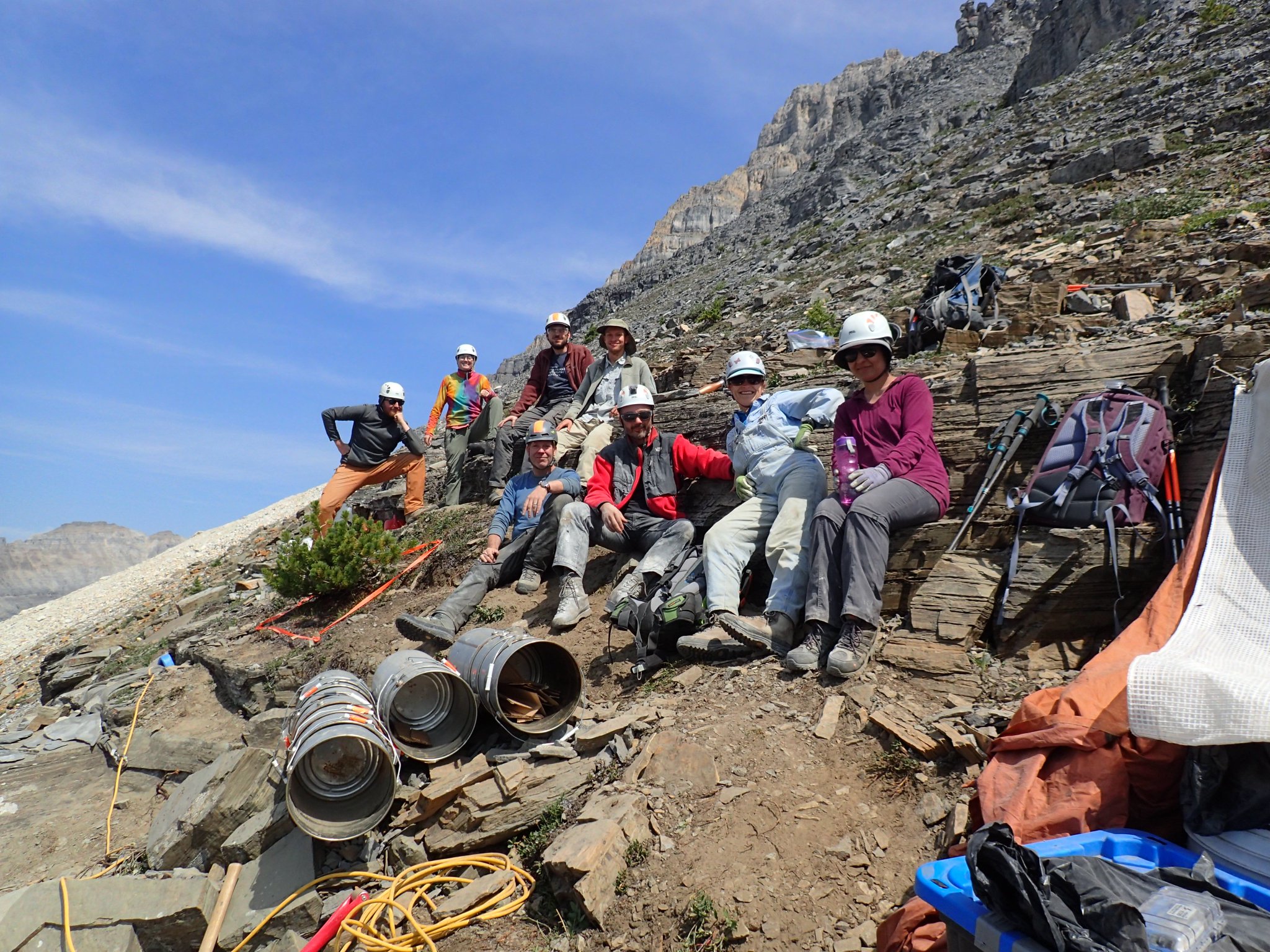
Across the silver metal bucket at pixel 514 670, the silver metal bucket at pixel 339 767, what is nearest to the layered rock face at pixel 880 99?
the silver metal bucket at pixel 514 670

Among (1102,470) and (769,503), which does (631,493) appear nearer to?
(769,503)

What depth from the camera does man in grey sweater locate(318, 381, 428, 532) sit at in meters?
9.73

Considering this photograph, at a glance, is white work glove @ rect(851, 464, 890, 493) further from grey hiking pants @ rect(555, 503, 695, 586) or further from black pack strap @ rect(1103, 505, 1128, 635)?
grey hiking pants @ rect(555, 503, 695, 586)

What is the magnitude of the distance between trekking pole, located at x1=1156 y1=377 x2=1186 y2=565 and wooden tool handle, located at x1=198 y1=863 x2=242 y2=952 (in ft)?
18.0

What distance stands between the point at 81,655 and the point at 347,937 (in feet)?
33.7

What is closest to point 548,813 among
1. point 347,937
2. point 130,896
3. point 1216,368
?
point 347,937

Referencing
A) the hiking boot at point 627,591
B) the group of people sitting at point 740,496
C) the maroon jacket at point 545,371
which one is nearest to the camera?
the group of people sitting at point 740,496

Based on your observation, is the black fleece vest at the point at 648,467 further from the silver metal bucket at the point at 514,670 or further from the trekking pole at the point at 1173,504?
the trekking pole at the point at 1173,504

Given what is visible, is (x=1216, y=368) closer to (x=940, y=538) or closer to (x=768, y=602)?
(x=940, y=538)

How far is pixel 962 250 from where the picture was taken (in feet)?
58.2

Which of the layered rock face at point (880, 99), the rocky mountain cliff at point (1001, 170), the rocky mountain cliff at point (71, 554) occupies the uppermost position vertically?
the layered rock face at point (880, 99)

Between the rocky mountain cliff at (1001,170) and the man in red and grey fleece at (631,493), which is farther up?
the rocky mountain cliff at (1001,170)

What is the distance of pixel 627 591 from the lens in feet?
19.1

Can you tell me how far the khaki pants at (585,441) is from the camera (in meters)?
7.98
